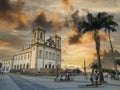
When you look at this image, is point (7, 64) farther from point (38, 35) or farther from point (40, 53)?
point (38, 35)

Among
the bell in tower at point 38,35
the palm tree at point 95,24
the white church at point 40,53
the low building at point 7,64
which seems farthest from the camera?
the low building at point 7,64

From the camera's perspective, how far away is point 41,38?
8588cm

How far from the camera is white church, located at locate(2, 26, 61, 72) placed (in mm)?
82438

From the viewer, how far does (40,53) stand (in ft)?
276

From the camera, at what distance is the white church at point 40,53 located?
270 ft

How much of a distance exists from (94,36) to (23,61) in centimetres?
6829

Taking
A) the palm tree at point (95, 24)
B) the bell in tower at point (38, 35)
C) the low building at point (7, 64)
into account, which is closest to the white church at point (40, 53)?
the bell in tower at point (38, 35)

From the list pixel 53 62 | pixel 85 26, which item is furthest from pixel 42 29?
pixel 85 26

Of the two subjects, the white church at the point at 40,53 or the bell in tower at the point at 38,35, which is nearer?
the white church at the point at 40,53

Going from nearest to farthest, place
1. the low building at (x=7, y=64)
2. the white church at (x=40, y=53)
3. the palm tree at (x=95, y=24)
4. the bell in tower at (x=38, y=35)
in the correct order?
the palm tree at (x=95, y=24)
the white church at (x=40, y=53)
the bell in tower at (x=38, y=35)
the low building at (x=7, y=64)

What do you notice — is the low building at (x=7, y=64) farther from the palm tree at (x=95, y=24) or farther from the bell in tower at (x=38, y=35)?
the palm tree at (x=95, y=24)

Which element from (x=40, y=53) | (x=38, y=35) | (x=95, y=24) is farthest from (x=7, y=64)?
(x=95, y=24)

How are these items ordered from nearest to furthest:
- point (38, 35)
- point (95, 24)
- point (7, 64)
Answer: point (95, 24) < point (38, 35) < point (7, 64)

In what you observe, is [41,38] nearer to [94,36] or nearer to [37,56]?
[37,56]
